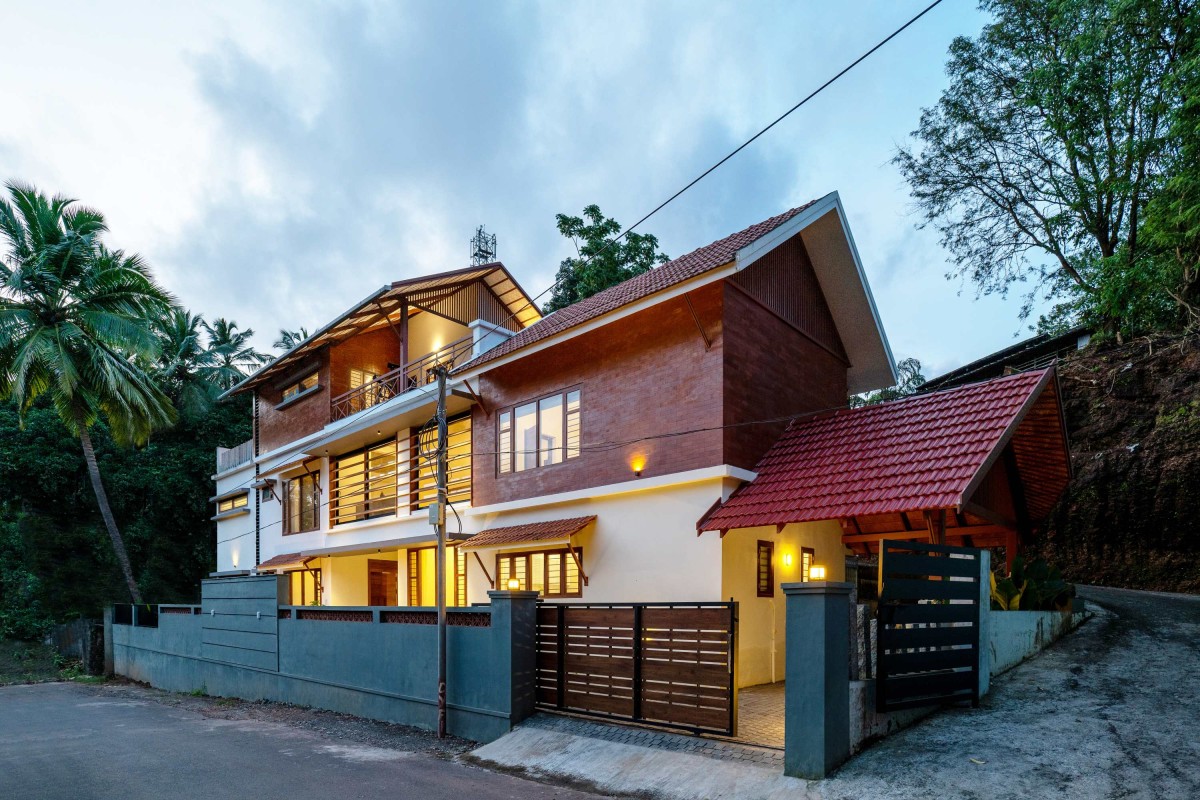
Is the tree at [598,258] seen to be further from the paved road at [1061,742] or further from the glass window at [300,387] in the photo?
the paved road at [1061,742]

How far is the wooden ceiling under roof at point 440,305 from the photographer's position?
64.8 feet

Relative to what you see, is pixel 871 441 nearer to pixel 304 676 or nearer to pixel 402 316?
pixel 304 676

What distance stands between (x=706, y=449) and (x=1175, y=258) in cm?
1512

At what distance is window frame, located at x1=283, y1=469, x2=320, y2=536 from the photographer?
75.2 feet

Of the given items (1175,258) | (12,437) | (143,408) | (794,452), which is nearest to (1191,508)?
(1175,258)

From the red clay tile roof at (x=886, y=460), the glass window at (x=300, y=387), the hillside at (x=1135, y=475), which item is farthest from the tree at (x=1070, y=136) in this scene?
the glass window at (x=300, y=387)

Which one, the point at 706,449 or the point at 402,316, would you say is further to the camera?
the point at 402,316

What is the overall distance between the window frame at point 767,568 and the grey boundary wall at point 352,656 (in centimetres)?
399

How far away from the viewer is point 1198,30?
55.8 feet

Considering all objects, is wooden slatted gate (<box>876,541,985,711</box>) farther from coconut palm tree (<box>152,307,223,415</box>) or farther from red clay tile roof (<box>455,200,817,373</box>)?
coconut palm tree (<box>152,307,223,415</box>)

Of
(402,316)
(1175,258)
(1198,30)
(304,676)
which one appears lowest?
(304,676)

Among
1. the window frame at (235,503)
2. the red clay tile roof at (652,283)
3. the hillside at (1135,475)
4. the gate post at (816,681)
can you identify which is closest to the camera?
the gate post at (816,681)

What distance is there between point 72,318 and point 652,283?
66.4 feet

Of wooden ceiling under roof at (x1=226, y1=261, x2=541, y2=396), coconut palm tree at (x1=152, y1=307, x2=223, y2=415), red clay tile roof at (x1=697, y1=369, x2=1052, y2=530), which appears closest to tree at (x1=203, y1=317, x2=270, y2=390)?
coconut palm tree at (x1=152, y1=307, x2=223, y2=415)
